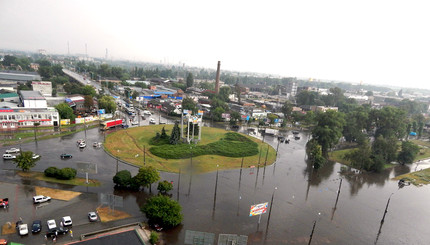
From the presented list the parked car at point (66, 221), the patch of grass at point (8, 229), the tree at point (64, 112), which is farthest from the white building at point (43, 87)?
the parked car at point (66, 221)

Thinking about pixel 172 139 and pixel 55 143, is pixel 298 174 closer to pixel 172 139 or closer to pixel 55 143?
pixel 172 139

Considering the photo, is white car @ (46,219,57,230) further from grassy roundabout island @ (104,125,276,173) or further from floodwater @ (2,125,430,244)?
grassy roundabout island @ (104,125,276,173)

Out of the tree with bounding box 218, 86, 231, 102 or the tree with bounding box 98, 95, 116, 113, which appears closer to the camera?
the tree with bounding box 98, 95, 116, 113

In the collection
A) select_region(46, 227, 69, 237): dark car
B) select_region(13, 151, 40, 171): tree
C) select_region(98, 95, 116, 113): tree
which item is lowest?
select_region(46, 227, 69, 237): dark car

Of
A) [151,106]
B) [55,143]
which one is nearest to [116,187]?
[55,143]

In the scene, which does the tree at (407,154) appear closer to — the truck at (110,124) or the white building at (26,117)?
the truck at (110,124)

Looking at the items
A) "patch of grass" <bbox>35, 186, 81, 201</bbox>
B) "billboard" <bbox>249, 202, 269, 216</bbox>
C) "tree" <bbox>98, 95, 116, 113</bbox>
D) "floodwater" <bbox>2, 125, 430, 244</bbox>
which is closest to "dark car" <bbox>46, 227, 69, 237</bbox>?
"patch of grass" <bbox>35, 186, 81, 201</bbox>
